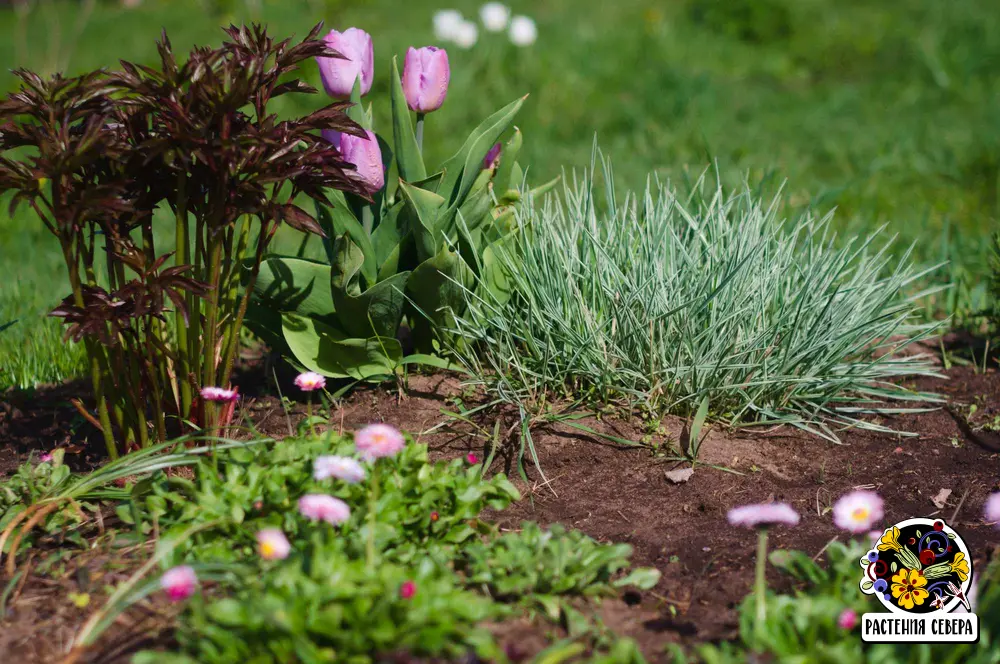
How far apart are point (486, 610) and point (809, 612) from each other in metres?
0.51

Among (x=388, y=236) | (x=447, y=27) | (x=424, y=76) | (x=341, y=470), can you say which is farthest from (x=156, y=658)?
(x=447, y=27)

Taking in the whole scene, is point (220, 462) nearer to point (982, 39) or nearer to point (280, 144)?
point (280, 144)

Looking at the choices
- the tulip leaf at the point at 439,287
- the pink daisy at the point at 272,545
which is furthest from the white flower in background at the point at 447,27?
the pink daisy at the point at 272,545

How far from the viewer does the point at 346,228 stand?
239 cm

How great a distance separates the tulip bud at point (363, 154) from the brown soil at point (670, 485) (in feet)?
1.91

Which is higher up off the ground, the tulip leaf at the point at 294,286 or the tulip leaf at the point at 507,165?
the tulip leaf at the point at 507,165

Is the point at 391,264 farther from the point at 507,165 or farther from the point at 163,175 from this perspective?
the point at 163,175

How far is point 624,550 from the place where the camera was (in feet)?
5.58

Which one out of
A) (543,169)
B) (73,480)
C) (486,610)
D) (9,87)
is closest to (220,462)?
(73,480)

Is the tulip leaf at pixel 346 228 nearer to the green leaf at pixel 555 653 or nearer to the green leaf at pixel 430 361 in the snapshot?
the green leaf at pixel 430 361

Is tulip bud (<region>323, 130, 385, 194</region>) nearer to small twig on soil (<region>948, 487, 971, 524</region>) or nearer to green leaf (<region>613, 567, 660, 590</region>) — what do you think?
green leaf (<region>613, 567, 660, 590</region>)

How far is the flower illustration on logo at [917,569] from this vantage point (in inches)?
62.1

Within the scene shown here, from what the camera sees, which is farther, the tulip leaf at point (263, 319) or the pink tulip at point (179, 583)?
the tulip leaf at point (263, 319)

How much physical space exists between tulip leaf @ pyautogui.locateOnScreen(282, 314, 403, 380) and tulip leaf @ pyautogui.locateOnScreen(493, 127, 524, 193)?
567 mm
